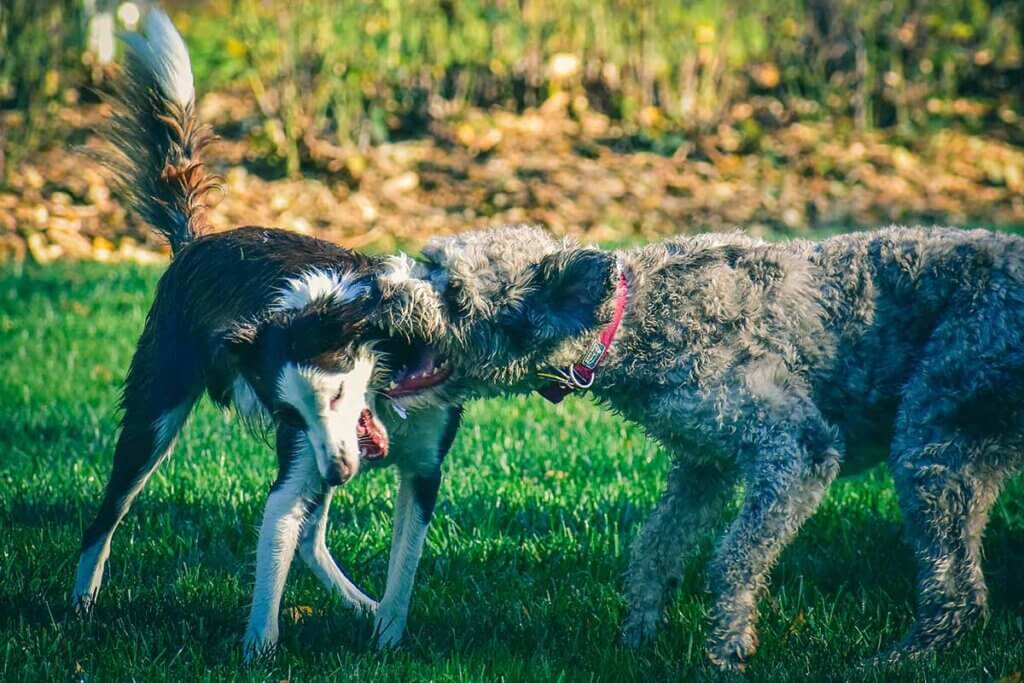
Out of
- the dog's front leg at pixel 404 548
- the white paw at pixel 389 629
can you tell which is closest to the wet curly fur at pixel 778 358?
the dog's front leg at pixel 404 548

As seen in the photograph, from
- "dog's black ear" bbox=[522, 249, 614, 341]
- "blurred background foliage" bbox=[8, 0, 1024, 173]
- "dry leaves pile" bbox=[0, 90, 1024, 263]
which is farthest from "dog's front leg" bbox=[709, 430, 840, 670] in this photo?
"blurred background foliage" bbox=[8, 0, 1024, 173]

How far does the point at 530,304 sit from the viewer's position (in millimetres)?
3996

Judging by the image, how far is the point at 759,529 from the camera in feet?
13.1

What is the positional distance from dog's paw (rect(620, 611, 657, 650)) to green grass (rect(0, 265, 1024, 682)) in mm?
56

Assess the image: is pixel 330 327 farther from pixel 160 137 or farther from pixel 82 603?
pixel 160 137

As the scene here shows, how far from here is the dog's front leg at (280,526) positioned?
4.03m

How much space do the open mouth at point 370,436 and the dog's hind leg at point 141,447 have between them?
787 mm

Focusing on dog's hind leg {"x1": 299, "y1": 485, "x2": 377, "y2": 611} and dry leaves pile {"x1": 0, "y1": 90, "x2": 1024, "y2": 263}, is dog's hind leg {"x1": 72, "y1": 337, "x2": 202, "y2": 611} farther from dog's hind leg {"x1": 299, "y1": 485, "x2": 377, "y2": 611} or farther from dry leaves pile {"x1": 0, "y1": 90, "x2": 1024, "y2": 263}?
dry leaves pile {"x1": 0, "y1": 90, "x2": 1024, "y2": 263}

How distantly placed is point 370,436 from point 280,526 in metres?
0.42

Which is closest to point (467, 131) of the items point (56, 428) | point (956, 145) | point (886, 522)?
point (956, 145)

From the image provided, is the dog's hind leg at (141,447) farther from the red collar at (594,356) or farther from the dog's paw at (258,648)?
the red collar at (594,356)

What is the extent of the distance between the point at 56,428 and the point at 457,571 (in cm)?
270

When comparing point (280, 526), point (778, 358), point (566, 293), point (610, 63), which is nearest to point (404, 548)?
point (280, 526)

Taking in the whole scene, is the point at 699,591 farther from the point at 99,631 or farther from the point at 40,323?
A: the point at 40,323
